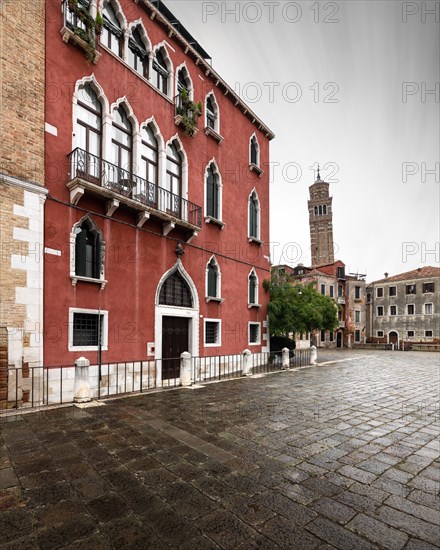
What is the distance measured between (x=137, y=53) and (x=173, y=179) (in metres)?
4.76

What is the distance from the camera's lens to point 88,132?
10.4 metres

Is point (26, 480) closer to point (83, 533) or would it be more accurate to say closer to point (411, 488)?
point (83, 533)

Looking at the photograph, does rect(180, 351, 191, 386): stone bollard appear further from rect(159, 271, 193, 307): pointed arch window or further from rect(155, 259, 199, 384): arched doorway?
rect(159, 271, 193, 307): pointed arch window

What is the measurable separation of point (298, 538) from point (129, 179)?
10.6 m

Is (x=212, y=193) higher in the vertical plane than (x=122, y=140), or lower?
lower

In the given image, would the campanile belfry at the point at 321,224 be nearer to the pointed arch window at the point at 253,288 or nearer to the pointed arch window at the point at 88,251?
the pointed arch window at the point at 253,288

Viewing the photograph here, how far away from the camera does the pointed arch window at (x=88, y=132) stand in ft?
32.0

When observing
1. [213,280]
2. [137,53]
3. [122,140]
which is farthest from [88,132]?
[213,280]

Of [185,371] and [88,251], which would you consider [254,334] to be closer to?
[185,371]

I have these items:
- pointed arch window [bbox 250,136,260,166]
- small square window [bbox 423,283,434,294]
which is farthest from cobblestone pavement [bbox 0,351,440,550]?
small square window [bbox 423,283,434,294]

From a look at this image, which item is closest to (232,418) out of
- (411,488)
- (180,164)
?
(411,488)

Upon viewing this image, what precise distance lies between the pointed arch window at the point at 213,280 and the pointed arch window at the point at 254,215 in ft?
13.0

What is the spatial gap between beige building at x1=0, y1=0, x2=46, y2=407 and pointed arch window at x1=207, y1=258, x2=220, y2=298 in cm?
759

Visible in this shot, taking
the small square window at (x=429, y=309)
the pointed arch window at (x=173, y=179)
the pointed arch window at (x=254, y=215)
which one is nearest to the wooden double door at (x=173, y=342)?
the pointed arch window at (x=173, y=179)
